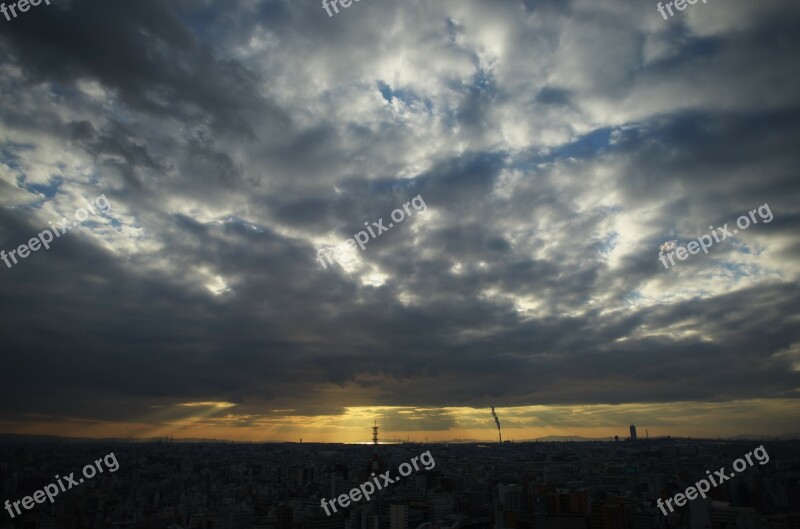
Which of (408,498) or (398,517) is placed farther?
(408,498)

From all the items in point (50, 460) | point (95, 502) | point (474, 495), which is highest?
point (50, 460)

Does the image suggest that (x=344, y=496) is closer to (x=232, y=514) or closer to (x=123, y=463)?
(x=232, y=514)

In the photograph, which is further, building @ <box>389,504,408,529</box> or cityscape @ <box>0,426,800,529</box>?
building @ <box>389,504,408,529</box>

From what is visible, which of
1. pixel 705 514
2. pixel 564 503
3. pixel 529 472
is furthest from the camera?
pixel 529 472

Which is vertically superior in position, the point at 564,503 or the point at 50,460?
the point at 50,460

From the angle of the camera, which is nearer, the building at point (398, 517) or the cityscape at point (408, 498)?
the cityscape at point (408, 498)

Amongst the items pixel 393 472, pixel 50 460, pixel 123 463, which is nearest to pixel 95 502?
pixel 50 460

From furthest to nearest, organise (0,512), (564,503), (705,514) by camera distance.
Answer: (564,503)
(705,514)
(0,512)

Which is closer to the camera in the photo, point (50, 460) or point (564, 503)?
point (50, 460)

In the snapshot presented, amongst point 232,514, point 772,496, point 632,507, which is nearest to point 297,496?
point 232,514
